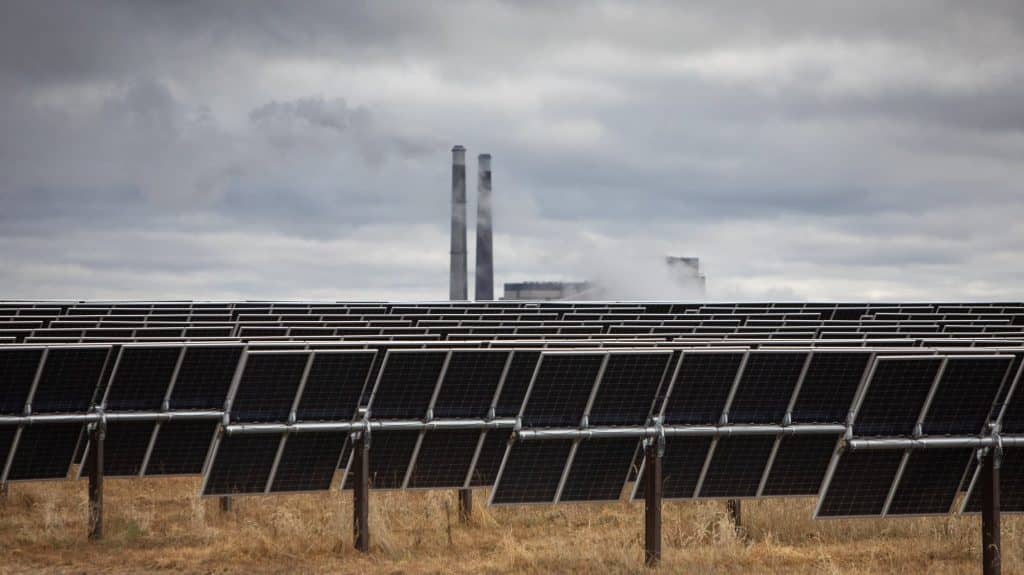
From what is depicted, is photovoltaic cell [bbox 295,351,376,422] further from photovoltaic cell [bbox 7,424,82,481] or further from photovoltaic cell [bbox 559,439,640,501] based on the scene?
photovoltaic cell [bbox 7,424,82,481]

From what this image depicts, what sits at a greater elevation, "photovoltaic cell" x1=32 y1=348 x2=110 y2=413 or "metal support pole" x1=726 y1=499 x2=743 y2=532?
"photovoltaic cell" x1=32 y1=348 x2=110 y2=413

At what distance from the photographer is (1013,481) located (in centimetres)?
1532

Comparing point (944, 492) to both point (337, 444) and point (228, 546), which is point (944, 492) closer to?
point (337, 444)

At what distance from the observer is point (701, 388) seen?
15.5m

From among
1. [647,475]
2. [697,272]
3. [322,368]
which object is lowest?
[647,475]

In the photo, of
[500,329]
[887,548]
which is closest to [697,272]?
[500,329]

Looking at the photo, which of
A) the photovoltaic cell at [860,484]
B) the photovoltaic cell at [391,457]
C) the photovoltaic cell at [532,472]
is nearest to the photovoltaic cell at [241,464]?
the photovoltaic cell at [391,457]

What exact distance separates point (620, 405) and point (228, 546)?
18.5 feet

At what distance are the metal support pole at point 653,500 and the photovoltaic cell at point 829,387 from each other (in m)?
1.95

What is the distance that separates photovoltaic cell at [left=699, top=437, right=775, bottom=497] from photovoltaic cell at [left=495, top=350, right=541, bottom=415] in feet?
9.00

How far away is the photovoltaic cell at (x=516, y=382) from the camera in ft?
55.4

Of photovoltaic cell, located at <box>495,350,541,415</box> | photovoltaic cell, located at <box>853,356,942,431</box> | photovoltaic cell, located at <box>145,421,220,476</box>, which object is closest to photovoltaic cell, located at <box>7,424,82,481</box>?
photovoltaic cell, located at <box>145,421,220,476</box>

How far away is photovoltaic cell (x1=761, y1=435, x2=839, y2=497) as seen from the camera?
15820 mm

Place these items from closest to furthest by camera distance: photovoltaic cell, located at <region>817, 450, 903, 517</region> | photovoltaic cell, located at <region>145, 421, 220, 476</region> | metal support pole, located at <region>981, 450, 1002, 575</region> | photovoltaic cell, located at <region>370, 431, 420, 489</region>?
metal support pole, located at <region>981, 450, 1002, 575</region>
photovoltaic cell, located at <region>817, 450, 903, 517</region>
photovoltaic cell, located at <region>370, 431, 420, 489</region>
photovoltaic cell, located at <region>145, 421, 220, 476</region>
